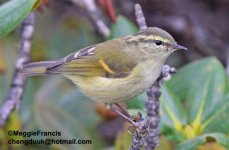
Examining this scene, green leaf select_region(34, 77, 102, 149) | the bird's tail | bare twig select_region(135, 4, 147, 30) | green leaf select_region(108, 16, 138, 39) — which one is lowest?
green leaf select_region(34, 77, 102, 149)

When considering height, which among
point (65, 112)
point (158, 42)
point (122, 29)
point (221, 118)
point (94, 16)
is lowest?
point (221, 118)

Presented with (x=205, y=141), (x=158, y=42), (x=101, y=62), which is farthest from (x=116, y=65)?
(x=205, y=141)

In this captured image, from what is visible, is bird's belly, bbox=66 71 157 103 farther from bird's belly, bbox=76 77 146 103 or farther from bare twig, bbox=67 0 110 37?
bare twig, bbox=67 0 110 37

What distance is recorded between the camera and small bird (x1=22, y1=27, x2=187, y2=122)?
141 inches

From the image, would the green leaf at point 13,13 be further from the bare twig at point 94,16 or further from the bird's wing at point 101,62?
the bare twig at point 94,16

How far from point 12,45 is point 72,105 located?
773 millimetres

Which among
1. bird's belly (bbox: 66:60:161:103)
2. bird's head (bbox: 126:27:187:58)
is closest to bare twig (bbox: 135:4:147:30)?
bird's head (bbox: 126:27:187:58)

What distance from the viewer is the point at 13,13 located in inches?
115

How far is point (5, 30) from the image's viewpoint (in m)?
2.91

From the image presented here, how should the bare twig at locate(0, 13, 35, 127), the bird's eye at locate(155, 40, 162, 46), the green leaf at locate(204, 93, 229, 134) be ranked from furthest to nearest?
the bird's eye at locate(155, 40, 162, 46) → the bare twig at locate(0, 13, 35, 127) → the green leaf at locate(204, 93, 229, 134)

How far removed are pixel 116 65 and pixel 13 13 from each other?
1.04 m

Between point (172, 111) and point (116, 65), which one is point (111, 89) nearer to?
point (116, 65)

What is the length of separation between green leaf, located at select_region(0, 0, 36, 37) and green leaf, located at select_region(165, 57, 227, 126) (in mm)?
1414

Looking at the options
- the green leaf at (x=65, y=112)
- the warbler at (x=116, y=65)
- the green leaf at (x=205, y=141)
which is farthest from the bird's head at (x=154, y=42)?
the green leaf at (x=65, y=112)
